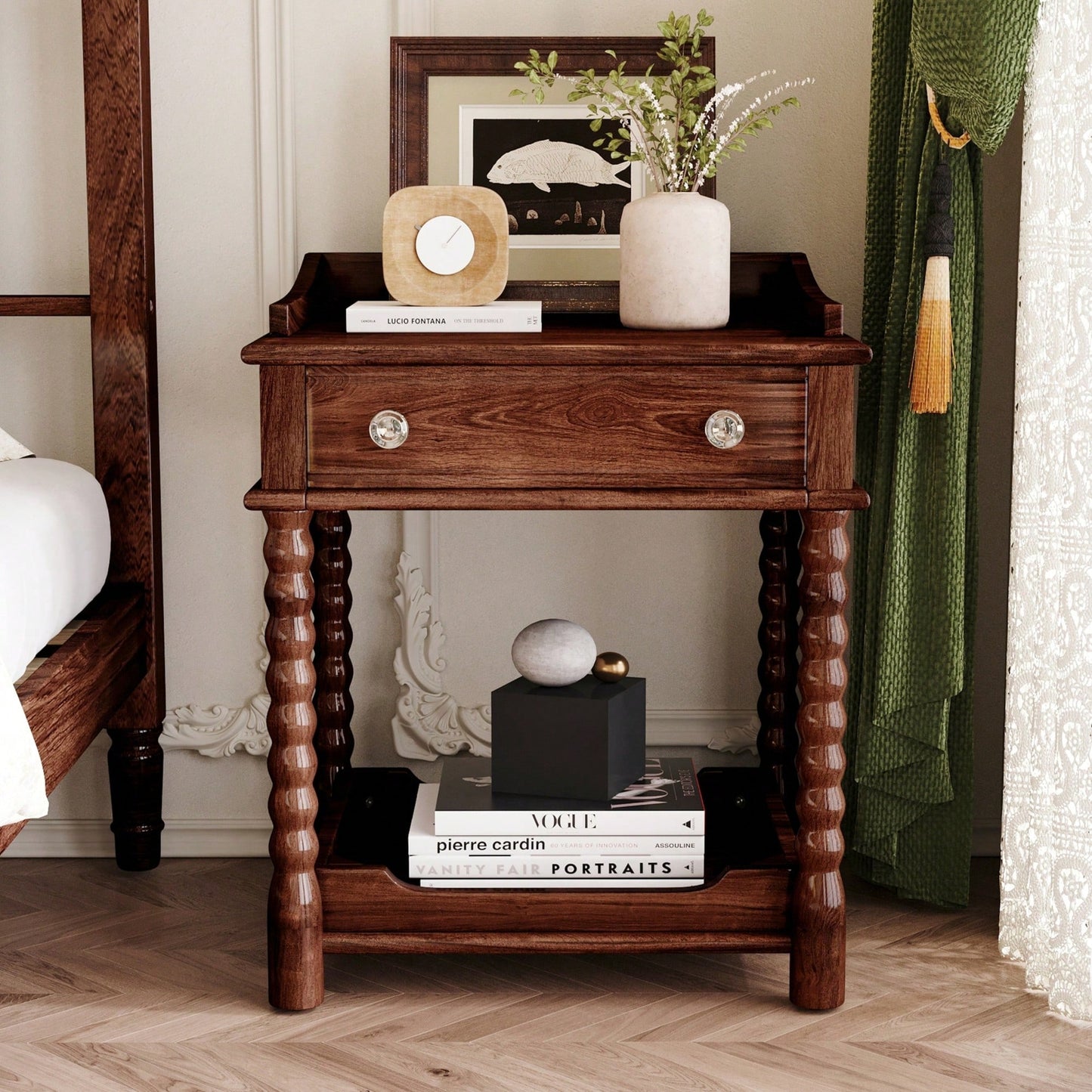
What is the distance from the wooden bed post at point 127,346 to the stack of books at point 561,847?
53 centimetres

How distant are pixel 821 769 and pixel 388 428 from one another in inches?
23.4

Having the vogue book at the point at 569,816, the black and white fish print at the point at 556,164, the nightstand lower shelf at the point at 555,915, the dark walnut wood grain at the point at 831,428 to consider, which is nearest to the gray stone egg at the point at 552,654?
the vogue book at the point at 569,816

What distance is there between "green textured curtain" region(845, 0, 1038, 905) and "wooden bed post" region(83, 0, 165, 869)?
959 millimetres

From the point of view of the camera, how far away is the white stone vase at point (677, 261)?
57.2 inches

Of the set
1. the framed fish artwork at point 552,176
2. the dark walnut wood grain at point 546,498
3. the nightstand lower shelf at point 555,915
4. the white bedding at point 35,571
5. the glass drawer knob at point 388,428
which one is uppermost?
the framed fish artwork at point 552,176

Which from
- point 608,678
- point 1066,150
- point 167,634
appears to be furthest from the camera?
point 167,634

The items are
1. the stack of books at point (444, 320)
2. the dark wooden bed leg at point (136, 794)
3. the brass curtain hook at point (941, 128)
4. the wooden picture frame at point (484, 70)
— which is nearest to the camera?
the stack of books at point (444, 320)

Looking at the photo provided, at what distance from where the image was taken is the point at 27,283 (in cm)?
179

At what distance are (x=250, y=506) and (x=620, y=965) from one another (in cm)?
73

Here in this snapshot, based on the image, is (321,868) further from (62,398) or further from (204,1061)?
(62,398)

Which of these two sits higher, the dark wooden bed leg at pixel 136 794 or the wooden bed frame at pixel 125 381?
the wooden bed frame at pixel 125 381

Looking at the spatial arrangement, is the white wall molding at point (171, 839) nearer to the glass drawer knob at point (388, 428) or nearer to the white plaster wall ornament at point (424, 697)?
the white plaster wall ornament at point (424, 697)

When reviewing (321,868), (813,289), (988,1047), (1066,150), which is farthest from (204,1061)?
(1066,150)

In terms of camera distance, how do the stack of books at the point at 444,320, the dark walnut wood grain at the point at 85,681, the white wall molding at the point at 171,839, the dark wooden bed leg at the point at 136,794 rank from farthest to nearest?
the white wall molding at the point at 171,839 < the dark wooden bed leg at the point at 136,794 < the stack of books at the point at 444,320 < the dark walnut wood grain at the point at 85,681
